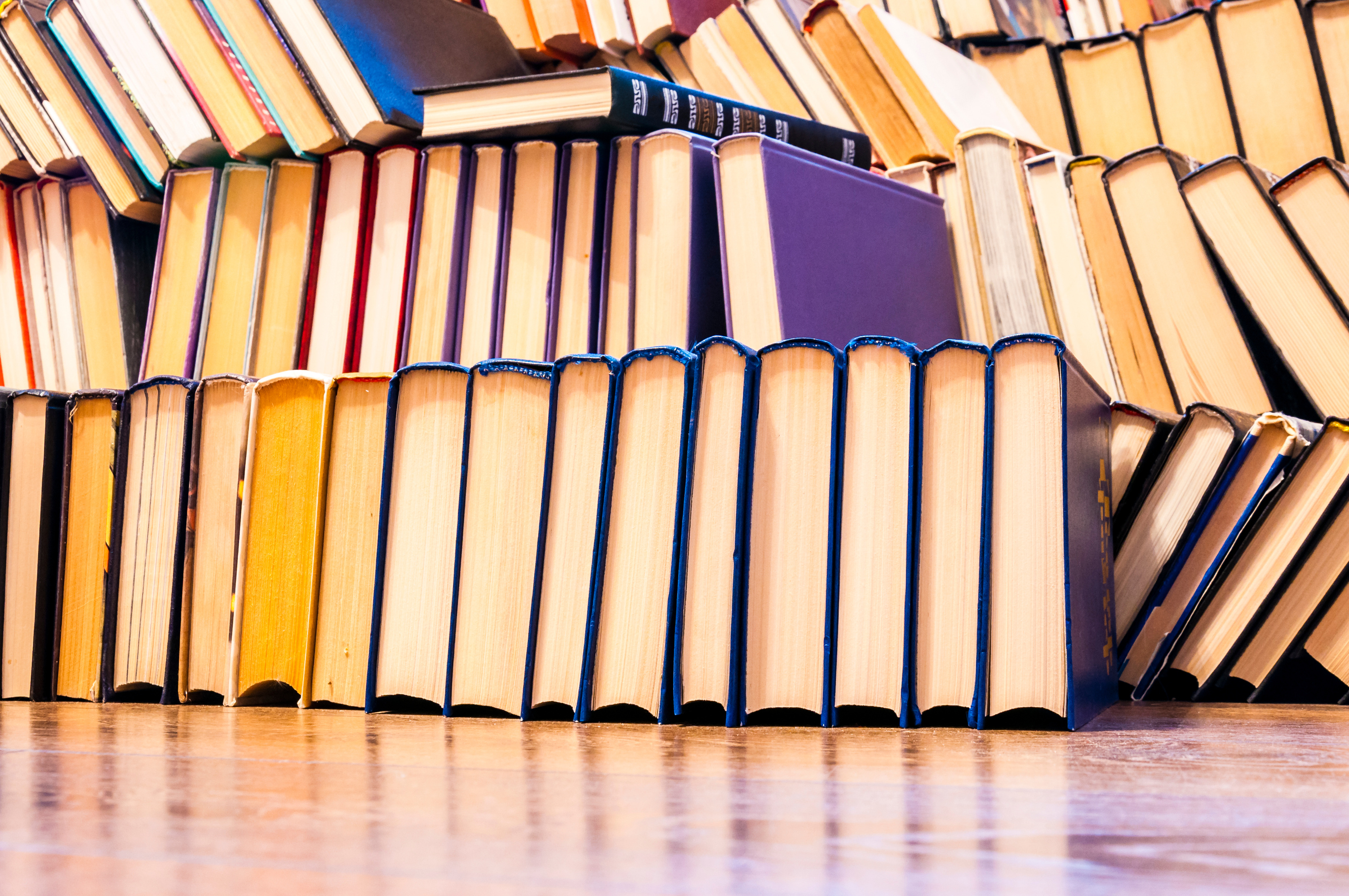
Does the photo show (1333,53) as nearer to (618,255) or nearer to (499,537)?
(618,255)

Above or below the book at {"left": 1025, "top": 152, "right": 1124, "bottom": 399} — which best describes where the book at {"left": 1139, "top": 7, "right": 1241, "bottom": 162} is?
above

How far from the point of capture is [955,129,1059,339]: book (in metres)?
1.34

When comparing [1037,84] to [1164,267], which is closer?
[1164,267]

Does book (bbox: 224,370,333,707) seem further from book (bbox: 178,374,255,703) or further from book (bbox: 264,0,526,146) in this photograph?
book (bbox: 264,0,526,146)

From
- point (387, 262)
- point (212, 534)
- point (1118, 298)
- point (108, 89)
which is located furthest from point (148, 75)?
point (1118, 298)

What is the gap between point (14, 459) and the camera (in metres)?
1.17

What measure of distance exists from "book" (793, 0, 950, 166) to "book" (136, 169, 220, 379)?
2.52 feet

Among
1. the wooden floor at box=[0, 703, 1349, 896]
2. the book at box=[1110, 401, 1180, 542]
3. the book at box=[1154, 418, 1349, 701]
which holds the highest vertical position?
the book at box=[1110, 401, 1180, 542]

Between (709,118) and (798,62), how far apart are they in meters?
0.39

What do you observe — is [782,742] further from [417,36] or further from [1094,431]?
[417,36]

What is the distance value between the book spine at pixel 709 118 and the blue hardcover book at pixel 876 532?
1.35ft

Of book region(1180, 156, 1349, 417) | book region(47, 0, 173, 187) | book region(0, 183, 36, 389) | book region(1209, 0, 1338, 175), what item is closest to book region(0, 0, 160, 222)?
book region(47, 0, 173, 187)

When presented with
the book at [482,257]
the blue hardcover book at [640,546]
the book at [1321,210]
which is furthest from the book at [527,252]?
the book at [1321,210]

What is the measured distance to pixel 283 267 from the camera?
1393 mm
